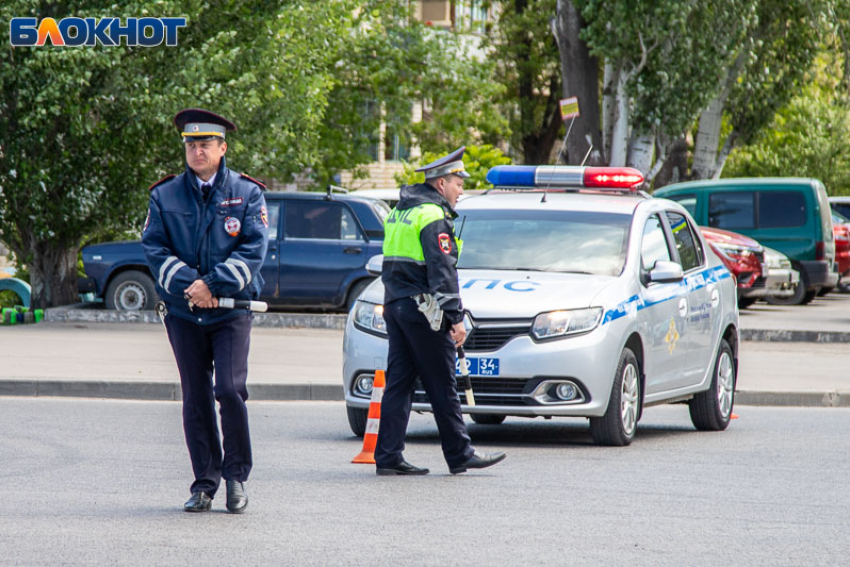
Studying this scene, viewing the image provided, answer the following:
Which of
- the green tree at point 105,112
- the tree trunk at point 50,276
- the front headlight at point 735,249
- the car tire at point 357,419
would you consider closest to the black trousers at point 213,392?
the car tire at point 357,419

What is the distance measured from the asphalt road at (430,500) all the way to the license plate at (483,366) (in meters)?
0.54

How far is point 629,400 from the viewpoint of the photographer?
9719mm

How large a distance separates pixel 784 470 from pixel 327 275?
1189 centimetres

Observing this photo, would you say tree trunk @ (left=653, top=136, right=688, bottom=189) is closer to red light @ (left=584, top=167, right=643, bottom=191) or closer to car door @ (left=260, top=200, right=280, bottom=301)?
car door @ (left=260, top=200, right=280, bottom=301)

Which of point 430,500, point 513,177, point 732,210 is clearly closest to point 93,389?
point 513,177

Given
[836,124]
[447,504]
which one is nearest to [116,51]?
[447,504]

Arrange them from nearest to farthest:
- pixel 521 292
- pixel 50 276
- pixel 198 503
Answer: pixel 198 503, pixel 521 292, pixel 50 276

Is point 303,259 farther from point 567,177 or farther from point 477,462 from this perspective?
point 477,462

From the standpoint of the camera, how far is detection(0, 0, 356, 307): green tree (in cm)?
1936

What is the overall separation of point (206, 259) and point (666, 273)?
4107mm

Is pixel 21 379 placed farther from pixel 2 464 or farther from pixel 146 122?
pixel 146 122

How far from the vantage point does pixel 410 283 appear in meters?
8.16

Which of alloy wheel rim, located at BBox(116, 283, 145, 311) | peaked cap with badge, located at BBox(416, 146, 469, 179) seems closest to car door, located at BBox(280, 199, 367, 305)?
alloy wheel rim, located at BBox(116, 283, 145, 311)

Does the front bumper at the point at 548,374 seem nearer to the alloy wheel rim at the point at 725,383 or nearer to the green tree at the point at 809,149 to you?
the alloy wheel rim at the point at 725,383
